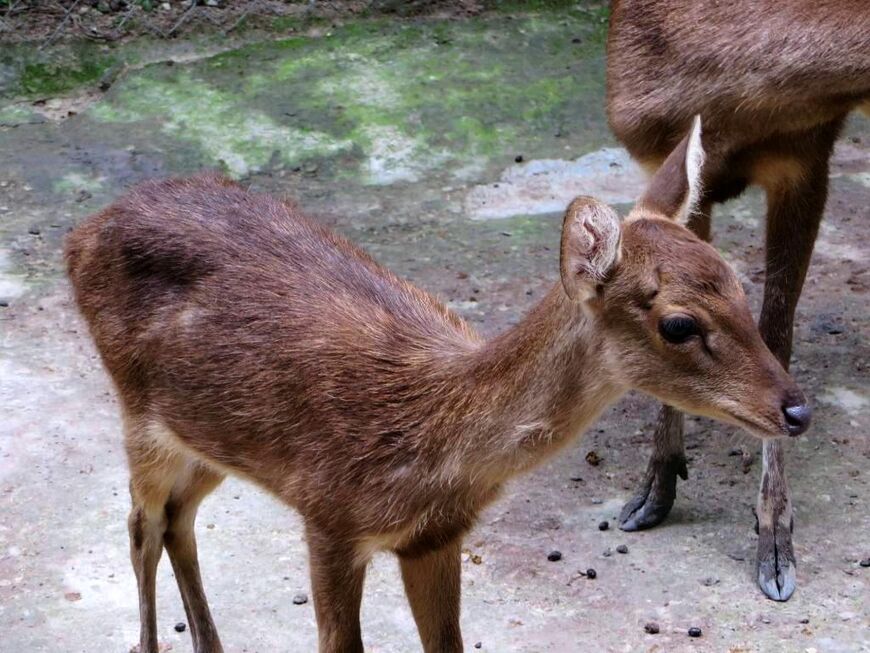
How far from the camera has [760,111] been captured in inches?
202

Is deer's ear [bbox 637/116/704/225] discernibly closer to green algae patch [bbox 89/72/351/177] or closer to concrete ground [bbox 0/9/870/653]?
concrete ground [bbox 0/9/870/653]

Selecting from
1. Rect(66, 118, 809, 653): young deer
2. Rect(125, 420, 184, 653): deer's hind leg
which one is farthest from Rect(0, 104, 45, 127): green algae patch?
Rect(125, 420, 184, 653): deer's hind leg

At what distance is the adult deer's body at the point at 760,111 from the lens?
200 inches

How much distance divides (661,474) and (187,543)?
1.78m

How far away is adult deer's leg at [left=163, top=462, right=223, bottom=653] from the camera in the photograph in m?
4.61

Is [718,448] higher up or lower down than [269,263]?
lower down

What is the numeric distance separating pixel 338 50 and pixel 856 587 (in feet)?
16.9

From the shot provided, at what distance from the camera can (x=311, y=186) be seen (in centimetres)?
784

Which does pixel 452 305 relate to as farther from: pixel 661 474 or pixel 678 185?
pixel 678 185

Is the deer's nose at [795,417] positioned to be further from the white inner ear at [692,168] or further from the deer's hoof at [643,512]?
the deer's hoof at [643,512]

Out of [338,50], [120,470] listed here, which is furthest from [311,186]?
[120,470]

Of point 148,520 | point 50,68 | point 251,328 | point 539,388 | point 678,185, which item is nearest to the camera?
point 539,388

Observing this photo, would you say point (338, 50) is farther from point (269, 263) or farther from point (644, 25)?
point (269, 263)

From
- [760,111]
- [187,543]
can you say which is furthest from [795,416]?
[187,543]
